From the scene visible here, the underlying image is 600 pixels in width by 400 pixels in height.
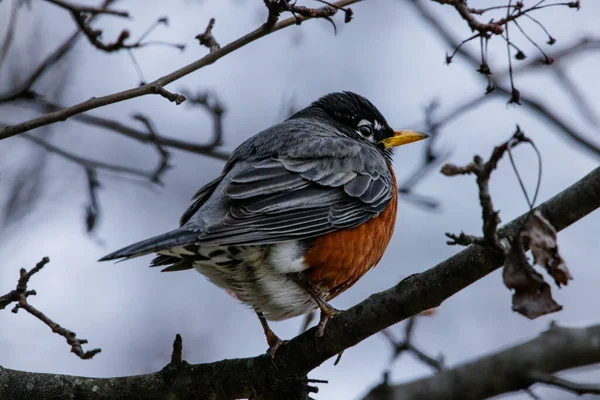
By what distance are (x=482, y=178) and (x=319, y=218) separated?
5.92 ft

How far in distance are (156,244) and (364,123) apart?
2.52m

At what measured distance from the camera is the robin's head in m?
5.54

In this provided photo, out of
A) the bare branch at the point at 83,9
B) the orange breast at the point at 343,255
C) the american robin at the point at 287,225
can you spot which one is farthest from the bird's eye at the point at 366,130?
the bare branch at the point at 83,9

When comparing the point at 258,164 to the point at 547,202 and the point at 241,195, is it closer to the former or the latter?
the point at 241,195

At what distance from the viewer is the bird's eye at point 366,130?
5.60 meters

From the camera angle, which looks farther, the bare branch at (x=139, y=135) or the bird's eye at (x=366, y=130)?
the bird's eye at (x=366, y=130)

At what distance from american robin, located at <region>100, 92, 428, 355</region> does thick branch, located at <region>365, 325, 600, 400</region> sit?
1743mm

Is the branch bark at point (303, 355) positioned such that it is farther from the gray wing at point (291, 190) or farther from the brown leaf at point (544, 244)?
the gray wing at point (291, 190)

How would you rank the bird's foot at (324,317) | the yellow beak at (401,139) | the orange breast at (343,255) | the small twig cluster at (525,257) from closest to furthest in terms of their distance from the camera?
the small twig cluster at (525,257)
the bird's foot at (324,317)
the orange breast at (343,255)
the yellow beak at (401,139)

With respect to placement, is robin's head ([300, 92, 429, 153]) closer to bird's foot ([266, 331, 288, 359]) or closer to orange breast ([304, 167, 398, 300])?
orange breast ([304, 167, 398, 300])

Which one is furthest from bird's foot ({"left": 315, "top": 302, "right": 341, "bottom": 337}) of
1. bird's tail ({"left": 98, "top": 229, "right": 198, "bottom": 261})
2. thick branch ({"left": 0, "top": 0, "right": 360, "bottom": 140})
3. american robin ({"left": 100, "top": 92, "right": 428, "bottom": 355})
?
A: thick branch ({"left": 0, "top": 0, "right": 360, "bottom": 140})

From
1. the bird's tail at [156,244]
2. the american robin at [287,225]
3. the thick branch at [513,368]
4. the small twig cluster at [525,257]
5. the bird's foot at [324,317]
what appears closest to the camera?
the thick branch at [513,368]

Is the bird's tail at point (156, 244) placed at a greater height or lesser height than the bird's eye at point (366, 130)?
lesser

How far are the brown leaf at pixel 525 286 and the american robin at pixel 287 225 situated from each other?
3.34 ft
